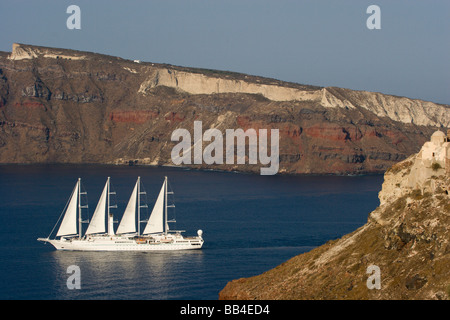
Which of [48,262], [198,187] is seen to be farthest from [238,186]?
[48,262]

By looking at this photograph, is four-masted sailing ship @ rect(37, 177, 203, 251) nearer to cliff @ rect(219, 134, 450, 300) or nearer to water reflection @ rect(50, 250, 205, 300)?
water reflection @ rect(50, 250, 205, 300)

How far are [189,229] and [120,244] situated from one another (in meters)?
13.1

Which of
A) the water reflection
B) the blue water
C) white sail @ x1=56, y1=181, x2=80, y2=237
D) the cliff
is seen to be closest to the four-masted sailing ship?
white sail @ x1=56, y1=181, x2=80, y2=237

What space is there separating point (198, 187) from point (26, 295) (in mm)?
88330

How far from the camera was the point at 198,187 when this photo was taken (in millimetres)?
149875

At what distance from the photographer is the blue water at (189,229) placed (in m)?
65.8

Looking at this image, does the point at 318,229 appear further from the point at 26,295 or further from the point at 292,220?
the point at 26,295

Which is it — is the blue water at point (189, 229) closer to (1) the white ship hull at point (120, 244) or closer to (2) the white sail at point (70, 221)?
(1) the white ship hull at point (120, 244)

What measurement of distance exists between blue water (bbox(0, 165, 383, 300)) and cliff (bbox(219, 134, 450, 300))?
11895 mm

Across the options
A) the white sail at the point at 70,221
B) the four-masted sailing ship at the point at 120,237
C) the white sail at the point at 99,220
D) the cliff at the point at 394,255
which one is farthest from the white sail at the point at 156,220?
the cliff at the point at 394,255

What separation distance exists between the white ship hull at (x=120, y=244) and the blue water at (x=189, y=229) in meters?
1.44

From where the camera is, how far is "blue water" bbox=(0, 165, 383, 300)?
65.8m

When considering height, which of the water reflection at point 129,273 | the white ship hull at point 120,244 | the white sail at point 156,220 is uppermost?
the white sail at point 156,220

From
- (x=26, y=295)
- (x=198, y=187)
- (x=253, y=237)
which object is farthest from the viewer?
(x=198, y=187)
